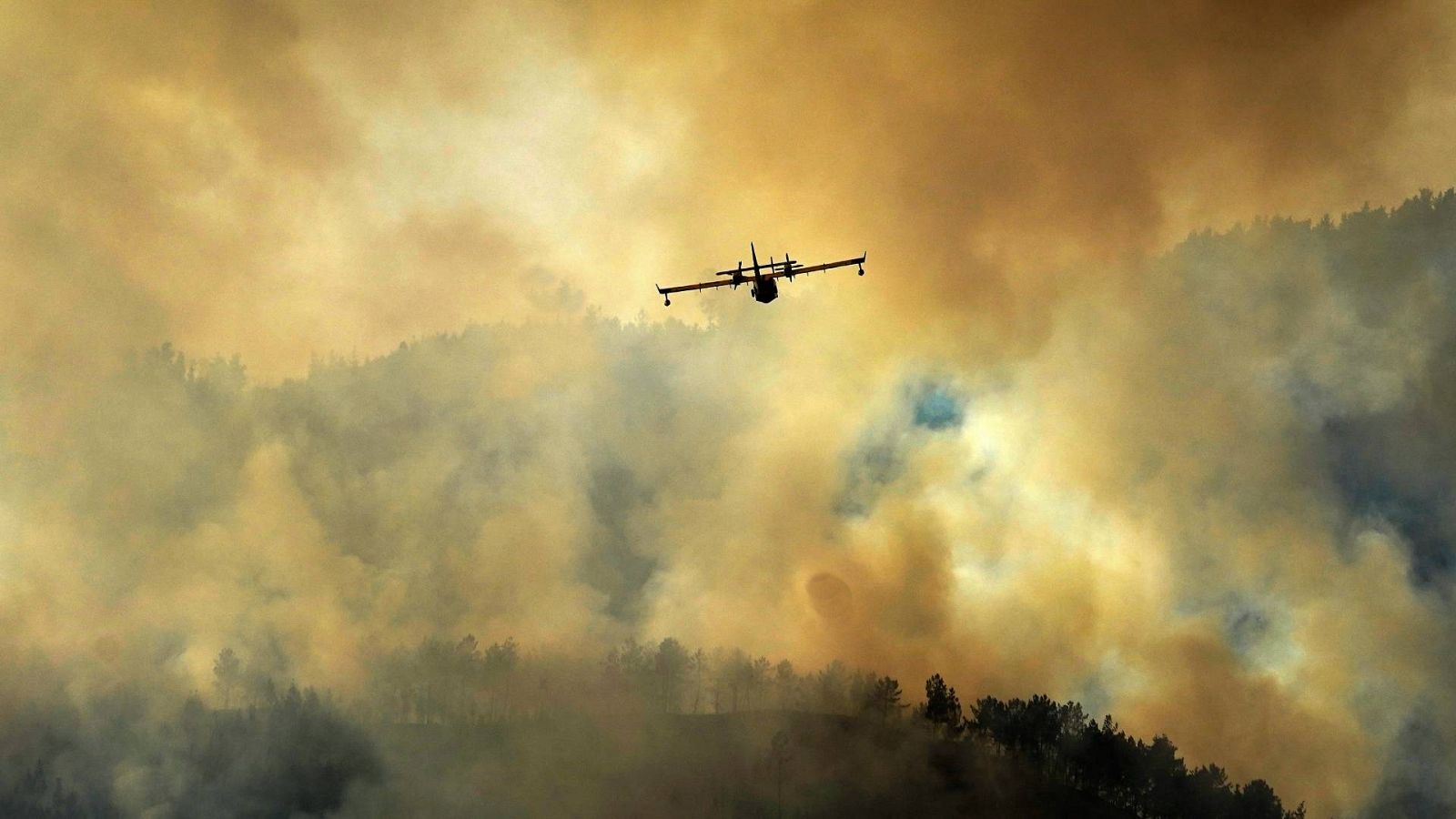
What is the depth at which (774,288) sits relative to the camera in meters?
156
